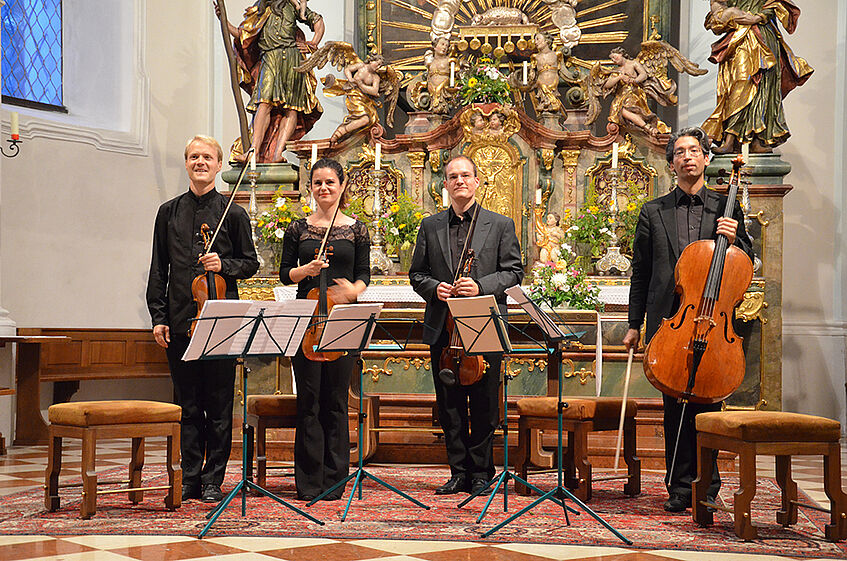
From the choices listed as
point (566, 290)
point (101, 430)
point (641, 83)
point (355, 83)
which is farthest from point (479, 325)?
point (355, 83)

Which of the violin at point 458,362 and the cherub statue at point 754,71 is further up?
the cherub statue at point 754,71

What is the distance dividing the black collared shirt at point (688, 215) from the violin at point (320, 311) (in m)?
1.67

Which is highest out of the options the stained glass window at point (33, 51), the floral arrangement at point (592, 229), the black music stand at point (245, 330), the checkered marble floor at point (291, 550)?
the stained glass window at point (33, 51)

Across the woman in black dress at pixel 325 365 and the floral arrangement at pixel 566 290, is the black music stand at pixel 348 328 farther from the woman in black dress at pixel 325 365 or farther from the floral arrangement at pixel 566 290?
the floral arrangement at pixel 566 290

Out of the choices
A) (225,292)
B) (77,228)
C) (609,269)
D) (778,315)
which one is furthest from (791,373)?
(77,228)

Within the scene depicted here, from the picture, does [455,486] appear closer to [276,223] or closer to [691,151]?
[691,151]

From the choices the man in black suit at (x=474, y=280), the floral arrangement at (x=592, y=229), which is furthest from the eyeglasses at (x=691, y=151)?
the floral arrangement at (x=592, y=229)

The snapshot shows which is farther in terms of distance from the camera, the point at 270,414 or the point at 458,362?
the point at 270,414

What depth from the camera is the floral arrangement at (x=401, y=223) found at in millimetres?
8117

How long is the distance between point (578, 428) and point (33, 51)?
705 centimetres

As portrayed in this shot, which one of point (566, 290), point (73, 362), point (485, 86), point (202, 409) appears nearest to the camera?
point (202, 409)

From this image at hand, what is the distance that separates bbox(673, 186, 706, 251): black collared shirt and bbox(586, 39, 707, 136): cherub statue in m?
3.69

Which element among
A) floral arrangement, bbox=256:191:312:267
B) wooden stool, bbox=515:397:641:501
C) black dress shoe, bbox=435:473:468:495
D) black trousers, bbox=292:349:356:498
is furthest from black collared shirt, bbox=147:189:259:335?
floral arrangement, bbox=256:191:312:267

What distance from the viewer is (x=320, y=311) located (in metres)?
4.59
